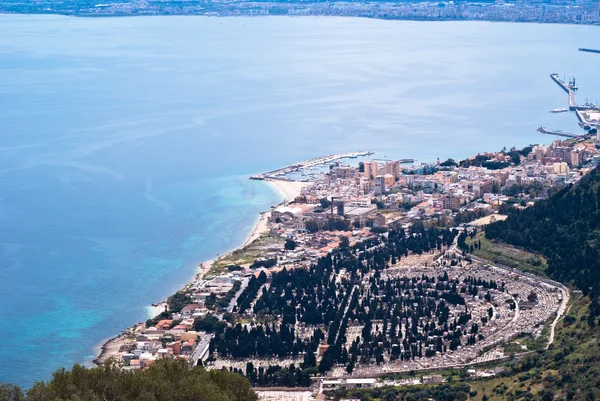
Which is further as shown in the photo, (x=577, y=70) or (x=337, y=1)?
(x=337, y=1)

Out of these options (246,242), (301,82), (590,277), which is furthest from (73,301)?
(301,82)

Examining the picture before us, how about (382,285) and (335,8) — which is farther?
(335,8)

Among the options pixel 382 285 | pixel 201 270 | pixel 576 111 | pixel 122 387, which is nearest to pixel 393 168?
pixel 201 270

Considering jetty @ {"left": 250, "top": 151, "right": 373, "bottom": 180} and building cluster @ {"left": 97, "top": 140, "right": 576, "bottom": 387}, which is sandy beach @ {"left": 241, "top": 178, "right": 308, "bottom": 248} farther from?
jetty @ {"left": 250, "top": 151, "right": 373, "bottom": 180}

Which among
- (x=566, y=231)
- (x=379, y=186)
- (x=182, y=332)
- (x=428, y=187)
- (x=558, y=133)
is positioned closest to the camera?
(x=182, y=332)

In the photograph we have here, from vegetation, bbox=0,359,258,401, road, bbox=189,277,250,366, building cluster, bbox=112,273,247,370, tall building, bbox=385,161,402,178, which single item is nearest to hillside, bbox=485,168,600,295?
building cluster, bbox=112,273,247,370

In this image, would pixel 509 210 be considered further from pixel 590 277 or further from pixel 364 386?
pixel 364 386

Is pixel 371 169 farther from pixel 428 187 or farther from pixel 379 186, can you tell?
pixel 428 187
